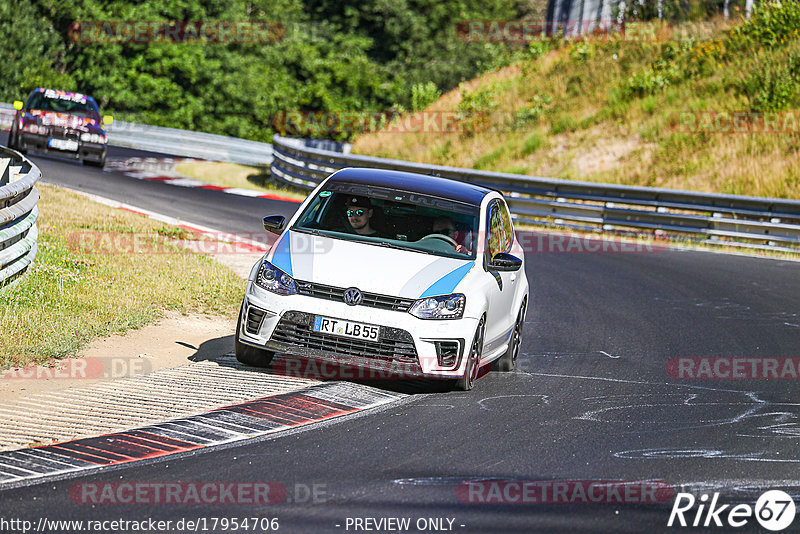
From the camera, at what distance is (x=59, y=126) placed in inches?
1036

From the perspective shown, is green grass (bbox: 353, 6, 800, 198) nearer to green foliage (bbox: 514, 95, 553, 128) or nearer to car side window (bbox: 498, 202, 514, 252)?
green foliage (bbox: 514, 95, 553, 128)

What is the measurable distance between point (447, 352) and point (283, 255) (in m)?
1.51

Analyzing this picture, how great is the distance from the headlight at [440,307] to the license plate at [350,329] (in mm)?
321

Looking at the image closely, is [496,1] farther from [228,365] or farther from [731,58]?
[228,365]

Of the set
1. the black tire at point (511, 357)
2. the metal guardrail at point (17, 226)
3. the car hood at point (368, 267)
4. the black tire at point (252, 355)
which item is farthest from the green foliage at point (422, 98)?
the black tire at point (252, 355)

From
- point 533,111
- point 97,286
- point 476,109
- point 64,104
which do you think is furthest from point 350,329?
point 476,109

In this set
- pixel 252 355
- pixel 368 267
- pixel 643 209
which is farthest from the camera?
pixel 643 209

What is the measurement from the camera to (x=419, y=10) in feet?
216

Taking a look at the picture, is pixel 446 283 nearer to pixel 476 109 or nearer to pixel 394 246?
pixel 394 246

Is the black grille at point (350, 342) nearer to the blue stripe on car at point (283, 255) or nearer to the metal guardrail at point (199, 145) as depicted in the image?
the blue stripe on car at point (283, 255)

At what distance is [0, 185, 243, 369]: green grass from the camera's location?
360 inches

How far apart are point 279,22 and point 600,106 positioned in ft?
110

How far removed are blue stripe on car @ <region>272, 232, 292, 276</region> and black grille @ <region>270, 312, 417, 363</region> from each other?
40 cm

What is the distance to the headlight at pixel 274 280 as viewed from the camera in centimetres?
827
